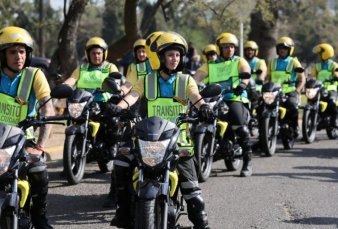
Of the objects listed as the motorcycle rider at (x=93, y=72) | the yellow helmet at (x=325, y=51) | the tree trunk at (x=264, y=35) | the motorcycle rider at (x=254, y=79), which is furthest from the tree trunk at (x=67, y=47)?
the tree trunk at (x=264, y=35)

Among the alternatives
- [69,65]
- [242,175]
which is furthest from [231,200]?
[69,65]

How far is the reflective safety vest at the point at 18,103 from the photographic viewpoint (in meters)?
5.52

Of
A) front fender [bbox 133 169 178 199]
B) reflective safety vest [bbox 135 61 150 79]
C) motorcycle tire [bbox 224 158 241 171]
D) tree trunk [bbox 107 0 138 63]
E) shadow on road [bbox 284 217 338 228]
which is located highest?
tree trunk [bbox 107 0 138 63]

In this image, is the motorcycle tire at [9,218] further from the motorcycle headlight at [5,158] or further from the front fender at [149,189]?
the front fender at [149,189]

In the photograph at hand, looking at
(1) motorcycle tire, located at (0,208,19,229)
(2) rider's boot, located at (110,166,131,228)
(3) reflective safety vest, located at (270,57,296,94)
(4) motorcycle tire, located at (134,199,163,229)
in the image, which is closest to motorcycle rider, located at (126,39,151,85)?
(3) reflective safety vest, located at (270,57,296,94)

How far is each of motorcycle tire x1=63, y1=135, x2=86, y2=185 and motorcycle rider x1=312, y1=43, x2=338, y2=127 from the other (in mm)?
6591

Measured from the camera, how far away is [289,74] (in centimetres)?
1223

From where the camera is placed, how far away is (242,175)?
9.48m

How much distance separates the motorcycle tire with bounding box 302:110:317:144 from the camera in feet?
42.9

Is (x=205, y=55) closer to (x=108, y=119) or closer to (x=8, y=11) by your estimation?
(x=108, y=119)

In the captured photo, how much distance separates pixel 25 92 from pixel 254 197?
3.56m

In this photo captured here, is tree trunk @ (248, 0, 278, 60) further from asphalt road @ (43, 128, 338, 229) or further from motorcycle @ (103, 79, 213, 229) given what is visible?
motorcycle @ (103, 79, 213, 229)

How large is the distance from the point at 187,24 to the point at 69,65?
171 feet

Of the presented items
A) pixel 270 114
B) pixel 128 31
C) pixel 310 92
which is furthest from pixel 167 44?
pixel 128 31
